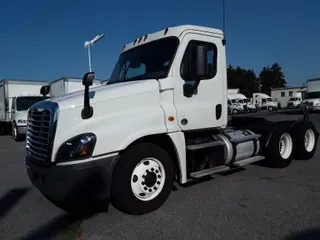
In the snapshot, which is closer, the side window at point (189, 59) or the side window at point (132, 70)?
the side window at point (189, 59)

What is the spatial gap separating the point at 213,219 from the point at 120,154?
1.53 metres

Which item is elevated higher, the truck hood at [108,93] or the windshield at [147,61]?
the windshield at [147,61]

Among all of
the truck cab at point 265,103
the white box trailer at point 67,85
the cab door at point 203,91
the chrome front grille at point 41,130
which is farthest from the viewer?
the truck cab at point 265,103

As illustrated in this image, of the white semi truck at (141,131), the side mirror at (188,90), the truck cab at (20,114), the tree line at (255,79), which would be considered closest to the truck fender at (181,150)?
the white semi truck at (141,131)

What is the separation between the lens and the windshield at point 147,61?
4.80 meters

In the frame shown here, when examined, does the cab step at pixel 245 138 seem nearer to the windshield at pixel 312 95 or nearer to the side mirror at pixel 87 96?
the side mirror at pixel 87 96

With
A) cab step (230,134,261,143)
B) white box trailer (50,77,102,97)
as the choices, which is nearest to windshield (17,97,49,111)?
white box trailer (50,77,102,97)

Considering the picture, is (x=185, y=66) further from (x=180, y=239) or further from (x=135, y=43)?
(x=180, y=239)

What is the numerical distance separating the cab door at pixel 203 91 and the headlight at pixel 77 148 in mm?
1546

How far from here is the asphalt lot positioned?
3680 mm

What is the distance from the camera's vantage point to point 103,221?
4.13 m

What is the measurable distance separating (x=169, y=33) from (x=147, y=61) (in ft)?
1.93

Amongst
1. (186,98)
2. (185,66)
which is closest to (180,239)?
(186,98)

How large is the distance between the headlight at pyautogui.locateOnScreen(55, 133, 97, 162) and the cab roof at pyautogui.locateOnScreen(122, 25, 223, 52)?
2.28 metres
